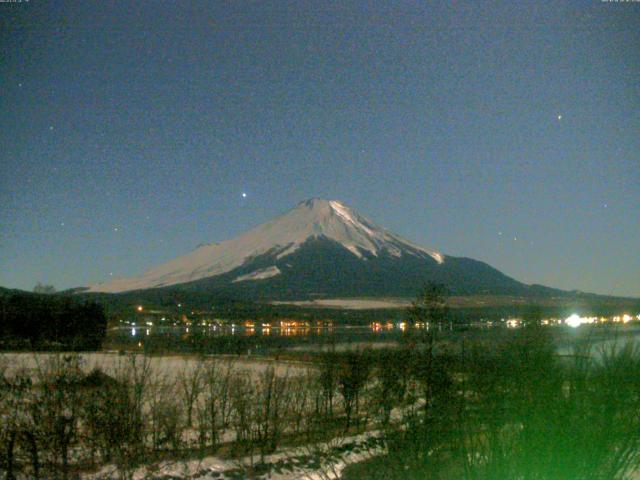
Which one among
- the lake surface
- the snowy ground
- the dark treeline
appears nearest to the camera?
the lake surface

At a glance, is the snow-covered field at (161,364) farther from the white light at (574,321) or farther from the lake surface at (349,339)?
the white light at (574,321)

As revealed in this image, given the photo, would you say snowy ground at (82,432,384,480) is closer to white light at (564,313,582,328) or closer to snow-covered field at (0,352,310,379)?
white light at (564,313,582,328)

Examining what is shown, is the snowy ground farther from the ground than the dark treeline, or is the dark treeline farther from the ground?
the dark treeline

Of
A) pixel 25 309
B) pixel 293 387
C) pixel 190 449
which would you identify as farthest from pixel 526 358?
pixel 25 309

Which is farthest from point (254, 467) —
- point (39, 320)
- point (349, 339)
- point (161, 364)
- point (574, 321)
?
point (39, 320)

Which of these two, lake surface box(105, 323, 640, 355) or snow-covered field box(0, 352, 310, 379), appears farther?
snow-covered field box(0, 352, 310, 379)

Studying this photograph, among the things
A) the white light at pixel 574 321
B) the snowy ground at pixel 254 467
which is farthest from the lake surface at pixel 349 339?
the snowy ground at pixel 254 467

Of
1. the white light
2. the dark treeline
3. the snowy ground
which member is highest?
the white light

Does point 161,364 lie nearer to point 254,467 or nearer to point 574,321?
point 254,467

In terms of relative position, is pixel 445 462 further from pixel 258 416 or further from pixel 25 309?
pixel 25 309

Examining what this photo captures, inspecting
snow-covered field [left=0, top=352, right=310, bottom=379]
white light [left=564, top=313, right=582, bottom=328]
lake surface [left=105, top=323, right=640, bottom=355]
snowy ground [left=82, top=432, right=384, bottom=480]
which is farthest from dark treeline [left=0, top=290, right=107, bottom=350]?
white light [left=564, top=313, right=582, bottom=328]

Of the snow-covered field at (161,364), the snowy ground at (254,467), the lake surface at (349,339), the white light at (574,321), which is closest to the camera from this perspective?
the lake surface at (349,339)
